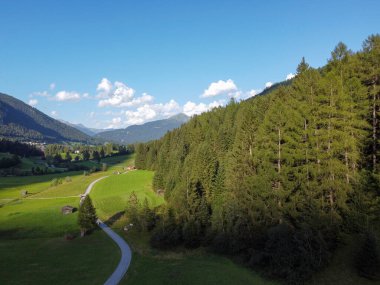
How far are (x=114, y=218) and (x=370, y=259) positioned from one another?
173 ft

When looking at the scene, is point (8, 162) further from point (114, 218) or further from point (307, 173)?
point (307, 173)

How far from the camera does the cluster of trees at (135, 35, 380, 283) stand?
29266mm

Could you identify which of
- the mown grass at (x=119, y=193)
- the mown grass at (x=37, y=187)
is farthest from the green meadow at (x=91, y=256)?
the mown grass at (x=37, y=187)

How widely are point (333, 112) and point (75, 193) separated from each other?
283ft

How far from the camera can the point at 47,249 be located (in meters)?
48.5

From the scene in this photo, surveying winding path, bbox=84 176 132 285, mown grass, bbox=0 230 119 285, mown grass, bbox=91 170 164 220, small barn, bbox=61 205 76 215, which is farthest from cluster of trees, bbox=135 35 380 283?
small barn, bbox=61 205 76 215

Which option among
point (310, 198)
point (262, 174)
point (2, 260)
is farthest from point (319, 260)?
point (2, 260)

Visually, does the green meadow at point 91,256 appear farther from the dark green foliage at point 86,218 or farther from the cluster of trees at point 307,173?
the cluster of trees at point 307,173

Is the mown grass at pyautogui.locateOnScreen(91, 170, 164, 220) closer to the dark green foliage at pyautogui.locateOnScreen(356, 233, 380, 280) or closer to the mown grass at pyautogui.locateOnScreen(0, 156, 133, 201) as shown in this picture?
the mown grass at pyautogui.locateOnScreen(0, 156, 133, 201)

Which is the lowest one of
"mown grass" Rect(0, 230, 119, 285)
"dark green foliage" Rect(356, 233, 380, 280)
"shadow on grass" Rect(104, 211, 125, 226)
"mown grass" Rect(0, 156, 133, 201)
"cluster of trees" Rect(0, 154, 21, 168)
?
"mown grass" Rect(0, 230, 119, 285)

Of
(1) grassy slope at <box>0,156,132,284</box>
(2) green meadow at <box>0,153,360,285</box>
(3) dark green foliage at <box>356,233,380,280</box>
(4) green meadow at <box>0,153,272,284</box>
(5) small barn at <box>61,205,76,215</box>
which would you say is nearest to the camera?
(3) dark green foliage at <box>356,233,380,280</box>

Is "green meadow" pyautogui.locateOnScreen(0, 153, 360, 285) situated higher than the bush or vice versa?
the bush

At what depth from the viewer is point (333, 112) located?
101ft

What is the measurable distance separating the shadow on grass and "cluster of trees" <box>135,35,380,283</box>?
88.6ft
